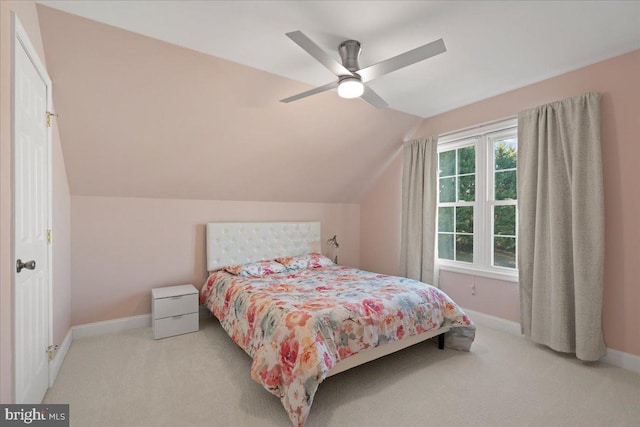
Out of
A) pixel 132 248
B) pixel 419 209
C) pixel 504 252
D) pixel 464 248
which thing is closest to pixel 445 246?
pixel 464 248

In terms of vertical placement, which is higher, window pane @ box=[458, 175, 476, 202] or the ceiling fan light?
the ceiling fan light

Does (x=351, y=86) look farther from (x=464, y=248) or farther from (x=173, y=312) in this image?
(x=173, y=312)

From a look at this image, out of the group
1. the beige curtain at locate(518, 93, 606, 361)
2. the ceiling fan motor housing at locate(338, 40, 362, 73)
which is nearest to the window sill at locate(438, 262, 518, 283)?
the beige curtain at locate(518, 93, 606, 361)

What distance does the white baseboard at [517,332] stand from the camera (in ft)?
8.23

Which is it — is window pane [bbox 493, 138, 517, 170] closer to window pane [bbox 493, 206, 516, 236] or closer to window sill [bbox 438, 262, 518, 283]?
window pane [bbox 493, 206, 516, 236]

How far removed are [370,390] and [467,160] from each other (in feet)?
9.67

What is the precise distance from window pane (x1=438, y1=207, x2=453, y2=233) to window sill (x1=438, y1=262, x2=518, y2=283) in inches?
18.6

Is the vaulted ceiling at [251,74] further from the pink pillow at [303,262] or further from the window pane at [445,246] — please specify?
the window pane at [445,246]

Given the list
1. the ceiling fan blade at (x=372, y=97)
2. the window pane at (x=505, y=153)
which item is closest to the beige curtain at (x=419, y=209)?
the window pane at (x=505, y=153)

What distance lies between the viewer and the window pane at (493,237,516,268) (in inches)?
132

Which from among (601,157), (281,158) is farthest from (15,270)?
(601,157)

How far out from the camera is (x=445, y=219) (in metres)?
4.07

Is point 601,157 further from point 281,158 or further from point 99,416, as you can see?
point 99,416

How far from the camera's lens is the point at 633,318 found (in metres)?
2.52
